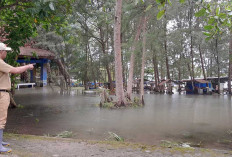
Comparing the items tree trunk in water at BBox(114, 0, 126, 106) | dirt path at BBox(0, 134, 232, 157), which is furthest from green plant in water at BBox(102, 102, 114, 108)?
dirt path at BBox(0, 134, 232, 157)

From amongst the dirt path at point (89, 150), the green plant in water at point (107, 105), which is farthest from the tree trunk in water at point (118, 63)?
the dirt path at point (89, 150)

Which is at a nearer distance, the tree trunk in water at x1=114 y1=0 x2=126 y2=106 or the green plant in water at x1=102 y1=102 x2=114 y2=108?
the tree trunk in water at x1=114 y1=0 x2=126 y2=106

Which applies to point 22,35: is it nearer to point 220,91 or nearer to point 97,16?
point 97,16

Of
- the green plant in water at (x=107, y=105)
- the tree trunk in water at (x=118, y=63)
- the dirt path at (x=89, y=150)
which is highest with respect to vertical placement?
the tree trunk in water at (x=118, y=63)

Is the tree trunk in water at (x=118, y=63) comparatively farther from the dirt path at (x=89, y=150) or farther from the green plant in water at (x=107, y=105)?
the dirt path at (x=89, y=150)

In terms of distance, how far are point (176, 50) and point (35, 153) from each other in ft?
88.8

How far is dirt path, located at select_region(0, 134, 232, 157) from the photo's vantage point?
332 cm

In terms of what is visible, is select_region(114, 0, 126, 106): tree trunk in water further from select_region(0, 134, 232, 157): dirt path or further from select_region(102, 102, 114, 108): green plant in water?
select_region(0, 134, 232, 157): dirt path

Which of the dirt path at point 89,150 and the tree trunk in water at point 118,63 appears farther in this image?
the tree trunk in water at point 118,63

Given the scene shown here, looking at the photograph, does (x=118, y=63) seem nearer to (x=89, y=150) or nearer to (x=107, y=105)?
(x=107, y=105)

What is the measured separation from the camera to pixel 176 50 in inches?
1122

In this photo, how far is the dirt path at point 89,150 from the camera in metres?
3.32

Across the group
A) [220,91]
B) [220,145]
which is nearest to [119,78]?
[220,145]

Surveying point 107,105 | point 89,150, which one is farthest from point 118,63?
point 89,150
